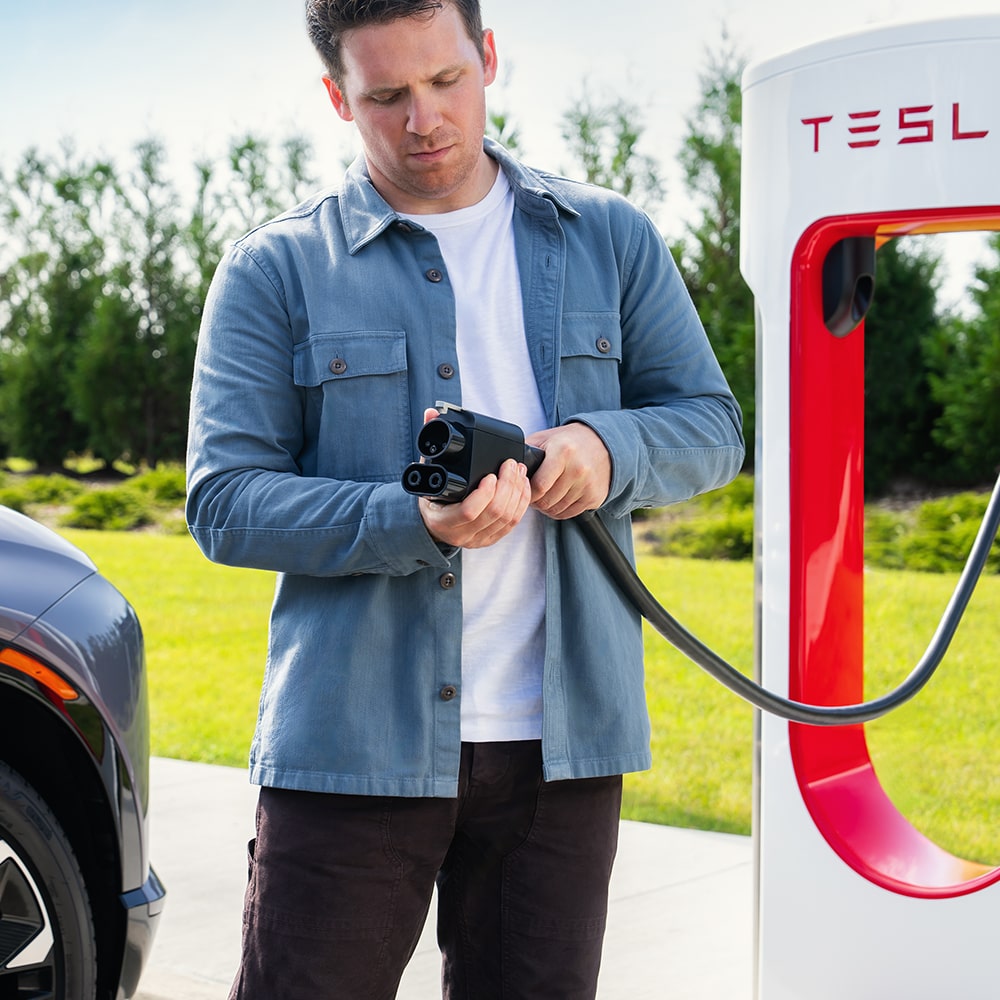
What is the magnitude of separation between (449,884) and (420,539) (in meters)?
0.54

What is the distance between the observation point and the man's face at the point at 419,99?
168cm

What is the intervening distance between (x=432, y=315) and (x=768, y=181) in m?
0.99

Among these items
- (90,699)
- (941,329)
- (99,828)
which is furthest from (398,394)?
(941,329)

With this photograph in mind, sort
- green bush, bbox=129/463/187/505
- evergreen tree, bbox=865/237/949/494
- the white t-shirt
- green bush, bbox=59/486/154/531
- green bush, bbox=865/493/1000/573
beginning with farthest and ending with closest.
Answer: green bush, bbox=129/463/187/505 → green bush, bbox=59/486/154/531 → evergreen tree, bbox=865/237/949/494 → green bush, bbox=865/493/1000/573 → the white t-shirt

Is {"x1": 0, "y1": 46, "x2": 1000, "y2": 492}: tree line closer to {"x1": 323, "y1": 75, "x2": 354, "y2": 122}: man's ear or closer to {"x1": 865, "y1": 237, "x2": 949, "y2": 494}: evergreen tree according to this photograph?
→ {"x1": 865, "y1": 237, "x2": 949, "y2": 494}: evergreen tree

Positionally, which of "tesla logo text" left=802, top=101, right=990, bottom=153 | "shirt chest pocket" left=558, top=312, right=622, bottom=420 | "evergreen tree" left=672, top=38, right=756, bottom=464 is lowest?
"shirt chest pocket" left=558, top=312, right=622, bottom=420

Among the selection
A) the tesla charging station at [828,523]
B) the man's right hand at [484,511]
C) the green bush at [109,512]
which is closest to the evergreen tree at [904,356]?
the green bush at [109,512]

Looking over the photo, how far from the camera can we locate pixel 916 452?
1047cm

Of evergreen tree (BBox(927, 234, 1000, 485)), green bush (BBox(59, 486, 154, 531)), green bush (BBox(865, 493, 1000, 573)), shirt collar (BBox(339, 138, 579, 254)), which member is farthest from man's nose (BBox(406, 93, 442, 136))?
green bush (BBox(59, 486, 154, 531))

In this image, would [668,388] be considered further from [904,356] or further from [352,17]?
[904,356]

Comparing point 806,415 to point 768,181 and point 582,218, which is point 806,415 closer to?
point 768,181

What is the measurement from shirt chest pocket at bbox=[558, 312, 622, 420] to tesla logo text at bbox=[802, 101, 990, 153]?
786 millimetres

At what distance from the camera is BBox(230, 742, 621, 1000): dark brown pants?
1.68 m

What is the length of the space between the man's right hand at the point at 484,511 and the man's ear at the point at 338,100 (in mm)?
571
